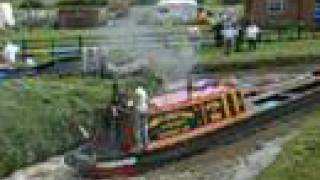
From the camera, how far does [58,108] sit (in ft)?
85.4

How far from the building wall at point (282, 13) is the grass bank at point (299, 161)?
95.9 ft

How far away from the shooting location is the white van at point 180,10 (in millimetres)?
64375

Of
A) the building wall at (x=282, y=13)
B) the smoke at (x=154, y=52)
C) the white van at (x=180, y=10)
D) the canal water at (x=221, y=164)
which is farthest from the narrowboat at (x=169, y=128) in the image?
the white van at (x=180, y=10)

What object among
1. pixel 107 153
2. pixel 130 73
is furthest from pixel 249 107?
pixel 107 153

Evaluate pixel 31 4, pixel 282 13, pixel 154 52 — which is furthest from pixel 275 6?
pixel 31 4

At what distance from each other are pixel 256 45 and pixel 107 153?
23.9 metres

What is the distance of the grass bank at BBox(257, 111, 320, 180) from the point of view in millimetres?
20875

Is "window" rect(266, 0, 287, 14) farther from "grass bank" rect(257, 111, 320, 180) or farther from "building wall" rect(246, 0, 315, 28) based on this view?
"grass bank" rect(257, 111, 320, 180)

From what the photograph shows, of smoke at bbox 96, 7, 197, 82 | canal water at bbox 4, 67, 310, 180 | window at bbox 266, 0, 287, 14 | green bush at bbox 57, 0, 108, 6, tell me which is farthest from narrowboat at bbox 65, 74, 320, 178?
green bush at bbox 57, 0, 108, 6

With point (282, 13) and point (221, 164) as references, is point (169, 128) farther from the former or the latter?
point (282, 13)

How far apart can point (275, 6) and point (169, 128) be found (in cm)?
3133

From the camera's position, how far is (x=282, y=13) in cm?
5491

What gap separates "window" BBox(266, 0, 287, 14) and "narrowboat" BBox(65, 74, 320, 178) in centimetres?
2613

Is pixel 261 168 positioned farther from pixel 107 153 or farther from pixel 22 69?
pixel 22 69
